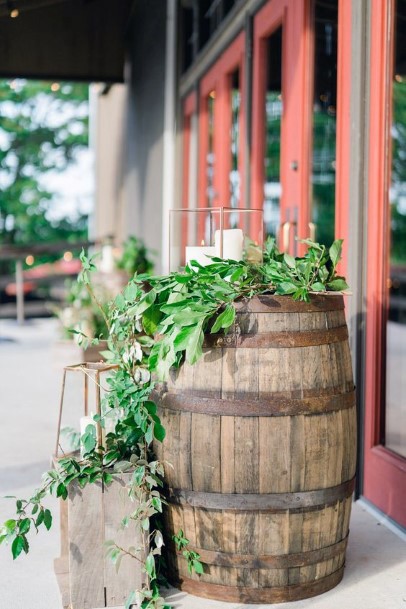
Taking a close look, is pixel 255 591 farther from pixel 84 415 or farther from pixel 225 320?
pixel 84 415

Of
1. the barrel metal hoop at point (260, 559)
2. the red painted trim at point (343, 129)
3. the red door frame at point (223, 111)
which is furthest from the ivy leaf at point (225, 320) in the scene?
the red door frame at point (223, 111)

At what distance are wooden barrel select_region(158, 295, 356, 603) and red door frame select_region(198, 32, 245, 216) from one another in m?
2.76

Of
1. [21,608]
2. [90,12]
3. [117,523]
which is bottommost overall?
[21,608]

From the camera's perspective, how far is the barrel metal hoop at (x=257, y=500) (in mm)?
1993

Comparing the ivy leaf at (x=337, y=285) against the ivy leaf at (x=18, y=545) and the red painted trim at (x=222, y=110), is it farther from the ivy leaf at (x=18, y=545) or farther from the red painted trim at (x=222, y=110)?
the red painted trim at (x=222, y=110)

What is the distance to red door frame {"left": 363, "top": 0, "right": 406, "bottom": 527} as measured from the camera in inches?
111

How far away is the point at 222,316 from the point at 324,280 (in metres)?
0.35

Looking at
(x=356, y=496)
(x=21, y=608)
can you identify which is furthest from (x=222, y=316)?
(x=356, y=496)

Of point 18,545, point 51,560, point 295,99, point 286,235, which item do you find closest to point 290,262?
point 18,545

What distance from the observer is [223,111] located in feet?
17.6

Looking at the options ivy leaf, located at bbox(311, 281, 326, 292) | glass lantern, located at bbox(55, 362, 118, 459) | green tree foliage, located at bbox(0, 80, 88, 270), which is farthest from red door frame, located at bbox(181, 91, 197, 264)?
green tree foliage, located at bbox(0, 80, 88, 270)

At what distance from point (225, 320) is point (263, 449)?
33cm

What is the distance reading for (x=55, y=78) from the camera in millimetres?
8562

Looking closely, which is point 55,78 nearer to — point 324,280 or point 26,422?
point 26,422
